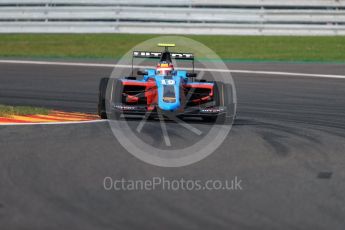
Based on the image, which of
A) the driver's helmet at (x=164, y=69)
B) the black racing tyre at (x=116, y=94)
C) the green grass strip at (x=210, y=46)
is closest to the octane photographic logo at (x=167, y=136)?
the black racing tyre at (x=116, y=94)

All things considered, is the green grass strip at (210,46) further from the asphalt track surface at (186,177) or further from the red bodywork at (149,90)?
the red bodywork at (149,90)

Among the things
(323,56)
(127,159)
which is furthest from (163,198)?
(323,56)

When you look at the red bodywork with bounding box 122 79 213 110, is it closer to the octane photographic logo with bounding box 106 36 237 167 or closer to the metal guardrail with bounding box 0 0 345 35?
the octane photographic logo with bounding box 106 36 237 167

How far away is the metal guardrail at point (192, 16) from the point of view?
77.5 feet

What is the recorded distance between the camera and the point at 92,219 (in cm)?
570

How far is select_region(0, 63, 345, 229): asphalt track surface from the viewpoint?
578 cm

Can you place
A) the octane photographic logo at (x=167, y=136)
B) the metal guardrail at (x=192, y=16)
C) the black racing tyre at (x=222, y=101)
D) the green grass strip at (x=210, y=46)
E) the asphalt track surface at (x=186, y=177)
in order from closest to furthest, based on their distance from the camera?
the asphalt track surface at (x=186, y=177) → the octane photographic logo at (x=167, y=136) → the black racing tyre at (x=222, y=101) → the green grass strip at (x=210, y=46) → the metal guardrail at (x=192, y=16)

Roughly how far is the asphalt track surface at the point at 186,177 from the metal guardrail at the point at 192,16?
11.9 m

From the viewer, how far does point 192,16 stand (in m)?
23.7

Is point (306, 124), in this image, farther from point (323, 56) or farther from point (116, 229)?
point (323, 56)

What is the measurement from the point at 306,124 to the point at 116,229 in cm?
592

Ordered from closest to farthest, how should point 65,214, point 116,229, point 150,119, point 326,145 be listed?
point 116,229
point 65,214
point 326,145
point 150,119

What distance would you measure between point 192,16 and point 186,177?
16818 mm

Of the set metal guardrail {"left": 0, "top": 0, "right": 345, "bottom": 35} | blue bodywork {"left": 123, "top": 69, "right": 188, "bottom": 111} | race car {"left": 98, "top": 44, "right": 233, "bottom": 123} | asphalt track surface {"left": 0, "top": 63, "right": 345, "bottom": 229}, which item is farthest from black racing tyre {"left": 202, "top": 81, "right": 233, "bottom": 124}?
metal guardrail {"left": 0, "top": 0, "right": 345, "bottom": 35}
